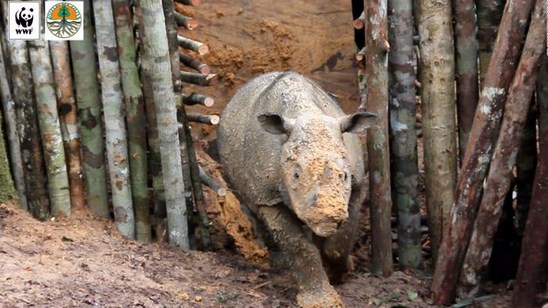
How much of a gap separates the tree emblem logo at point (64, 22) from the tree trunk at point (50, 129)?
12cm

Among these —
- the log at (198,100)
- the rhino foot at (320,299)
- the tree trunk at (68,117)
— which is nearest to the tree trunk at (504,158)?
the rhino foot at (320,299)

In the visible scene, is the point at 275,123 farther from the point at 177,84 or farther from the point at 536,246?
the point at 536,246

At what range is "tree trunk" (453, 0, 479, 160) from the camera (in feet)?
23.3

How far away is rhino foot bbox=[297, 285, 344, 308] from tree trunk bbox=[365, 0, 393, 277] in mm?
681

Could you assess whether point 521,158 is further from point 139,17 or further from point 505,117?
point 139,17

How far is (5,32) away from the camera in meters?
7.24

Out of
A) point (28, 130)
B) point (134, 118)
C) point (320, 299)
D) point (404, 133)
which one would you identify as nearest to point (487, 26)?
point (404, 133)

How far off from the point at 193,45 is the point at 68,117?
1081mm

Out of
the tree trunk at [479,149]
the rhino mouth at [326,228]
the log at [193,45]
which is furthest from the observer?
the log at [193,45]

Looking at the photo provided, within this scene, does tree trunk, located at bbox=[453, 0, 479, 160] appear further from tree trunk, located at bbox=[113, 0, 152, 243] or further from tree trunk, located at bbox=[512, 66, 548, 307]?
tree trunk, located at bbox=[113, 0, 152, 243]

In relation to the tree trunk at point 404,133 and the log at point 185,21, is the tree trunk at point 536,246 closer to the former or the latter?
the tree trunk at point 404,133

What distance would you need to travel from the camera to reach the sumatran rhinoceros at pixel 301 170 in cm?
632

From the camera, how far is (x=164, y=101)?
735 cm

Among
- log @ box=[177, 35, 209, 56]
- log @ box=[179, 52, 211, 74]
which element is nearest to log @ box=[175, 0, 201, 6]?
log @ box=[177, 35, 209, 56]
